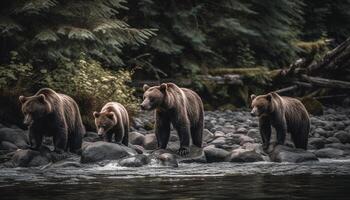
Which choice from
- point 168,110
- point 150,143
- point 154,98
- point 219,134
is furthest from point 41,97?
point 219,134

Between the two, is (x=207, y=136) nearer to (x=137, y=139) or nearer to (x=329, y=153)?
(x=137, y=139)

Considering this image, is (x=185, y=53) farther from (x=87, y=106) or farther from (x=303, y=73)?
(x=87, y=106)

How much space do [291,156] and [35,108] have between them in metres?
3.70

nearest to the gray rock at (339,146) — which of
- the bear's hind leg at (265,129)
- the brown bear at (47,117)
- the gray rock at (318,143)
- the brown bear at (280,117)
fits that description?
the gray rock at (318,143)

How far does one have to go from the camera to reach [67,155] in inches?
397

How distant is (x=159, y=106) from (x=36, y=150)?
1.92 m

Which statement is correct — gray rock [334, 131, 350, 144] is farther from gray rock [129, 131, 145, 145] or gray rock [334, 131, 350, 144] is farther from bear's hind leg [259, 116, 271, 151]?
gray rock [129, 131, 145, 145]

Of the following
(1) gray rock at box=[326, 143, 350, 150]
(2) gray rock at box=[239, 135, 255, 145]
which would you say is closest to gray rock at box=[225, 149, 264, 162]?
(2) gray rock at box=[239, 135, 255, 145]

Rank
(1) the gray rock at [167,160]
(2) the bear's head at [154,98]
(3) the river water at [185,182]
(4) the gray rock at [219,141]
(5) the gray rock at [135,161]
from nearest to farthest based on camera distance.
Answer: (3) the river water at [185,182], (5) the gray rock at [135,161], (1) the gray rock at [167,160], (2) the bear's head at [154,98], (4) the gray rock at [219,141]

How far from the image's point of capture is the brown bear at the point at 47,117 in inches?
382

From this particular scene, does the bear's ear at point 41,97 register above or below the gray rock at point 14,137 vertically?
above

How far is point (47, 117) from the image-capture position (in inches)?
391

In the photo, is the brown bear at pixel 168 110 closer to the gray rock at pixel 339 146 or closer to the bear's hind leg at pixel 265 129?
the bear's hind leg at pixel 265 129

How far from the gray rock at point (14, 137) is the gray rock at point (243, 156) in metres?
3.22
